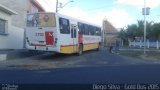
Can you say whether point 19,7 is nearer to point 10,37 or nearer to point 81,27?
point 10,37

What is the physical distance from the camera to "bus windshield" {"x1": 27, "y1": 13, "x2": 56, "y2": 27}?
25938 mm

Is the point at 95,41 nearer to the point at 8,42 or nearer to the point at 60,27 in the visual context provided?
the point at 8,42

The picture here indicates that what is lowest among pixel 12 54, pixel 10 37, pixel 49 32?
pixel 12 54

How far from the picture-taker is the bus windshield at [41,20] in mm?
25938

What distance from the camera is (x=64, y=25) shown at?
27.2 m

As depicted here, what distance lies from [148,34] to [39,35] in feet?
191

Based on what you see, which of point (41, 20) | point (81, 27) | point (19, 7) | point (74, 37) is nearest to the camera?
point (41, 20)

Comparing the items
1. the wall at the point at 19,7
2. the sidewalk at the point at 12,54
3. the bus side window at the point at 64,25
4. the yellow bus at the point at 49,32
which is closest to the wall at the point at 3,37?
the sidewalk at the point at 12,54

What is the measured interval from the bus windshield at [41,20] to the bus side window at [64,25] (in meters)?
0.73

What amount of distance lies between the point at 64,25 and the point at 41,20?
69.2 inches

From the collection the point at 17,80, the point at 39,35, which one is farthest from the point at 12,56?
the point at 17,80

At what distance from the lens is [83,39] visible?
106 feet

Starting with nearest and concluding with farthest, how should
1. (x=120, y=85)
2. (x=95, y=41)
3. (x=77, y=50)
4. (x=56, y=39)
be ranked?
(x=120, y=85)
(x=56, y=39)
(x=77, y=50)
(x=95, y=41)

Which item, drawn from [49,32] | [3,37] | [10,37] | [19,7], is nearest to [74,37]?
[49,32]
